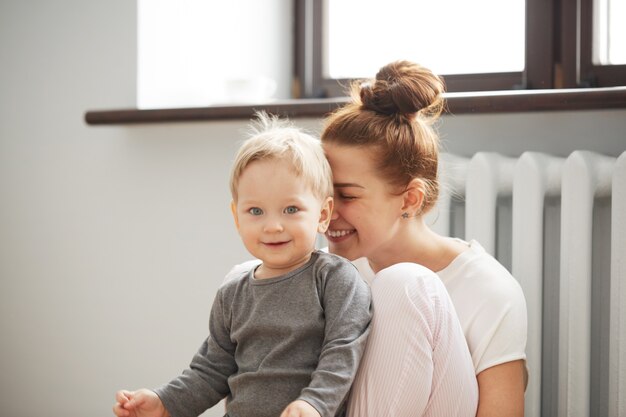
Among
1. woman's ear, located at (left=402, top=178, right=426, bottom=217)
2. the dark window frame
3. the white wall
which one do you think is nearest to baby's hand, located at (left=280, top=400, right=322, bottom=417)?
woman's ear, located at (left=402, top=178, right=426, bottom=217)

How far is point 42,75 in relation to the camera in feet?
6.73

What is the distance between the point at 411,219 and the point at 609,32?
711 mm

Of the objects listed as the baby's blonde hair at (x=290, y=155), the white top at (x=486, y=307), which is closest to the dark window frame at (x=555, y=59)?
the white top at (x=486, y=307)

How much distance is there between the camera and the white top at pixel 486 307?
125cm

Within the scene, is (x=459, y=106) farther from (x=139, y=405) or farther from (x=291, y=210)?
(x=139, y=405)

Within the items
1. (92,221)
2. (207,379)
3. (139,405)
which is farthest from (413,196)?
(92,221)

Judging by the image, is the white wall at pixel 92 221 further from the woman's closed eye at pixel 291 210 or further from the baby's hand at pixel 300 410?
the baby's hand at pixel 300 410

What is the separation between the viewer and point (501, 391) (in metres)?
1.23

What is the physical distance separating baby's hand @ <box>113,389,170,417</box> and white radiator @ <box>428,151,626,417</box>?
27.7 inches

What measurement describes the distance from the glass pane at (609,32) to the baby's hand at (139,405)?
46.6 inches

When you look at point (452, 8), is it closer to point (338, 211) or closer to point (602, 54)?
point (602, 54)

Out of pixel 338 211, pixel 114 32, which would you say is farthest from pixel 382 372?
pixel 114 32

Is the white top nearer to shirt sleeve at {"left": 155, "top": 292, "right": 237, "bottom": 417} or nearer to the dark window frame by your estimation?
shirt sleeve at {"left": 155, "top": 292, "right": 237, "bottom": 417}

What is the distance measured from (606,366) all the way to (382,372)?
657mm
